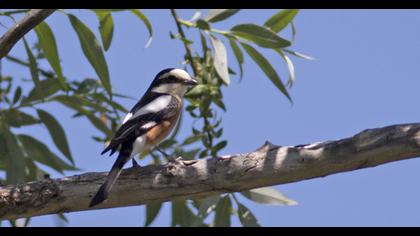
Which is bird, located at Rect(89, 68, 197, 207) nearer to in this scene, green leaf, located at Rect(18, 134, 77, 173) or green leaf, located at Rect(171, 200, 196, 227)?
green leaf, located at Rect(171, 200, 196, 227)

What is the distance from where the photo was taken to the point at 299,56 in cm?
471

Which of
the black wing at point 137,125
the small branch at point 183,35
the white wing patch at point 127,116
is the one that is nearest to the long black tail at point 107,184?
the black wing at point 137,125

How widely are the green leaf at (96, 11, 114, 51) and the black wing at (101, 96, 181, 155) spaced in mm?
468

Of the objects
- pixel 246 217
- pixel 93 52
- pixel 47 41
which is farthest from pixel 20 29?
pixel 246 217

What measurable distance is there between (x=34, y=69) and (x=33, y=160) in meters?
0.87

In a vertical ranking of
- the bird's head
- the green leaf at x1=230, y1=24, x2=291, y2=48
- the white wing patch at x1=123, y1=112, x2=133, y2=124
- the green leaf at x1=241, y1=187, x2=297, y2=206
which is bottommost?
the green leaf at x1=241, y1=187, x2=297, y2=206

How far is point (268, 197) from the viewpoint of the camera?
462 cm

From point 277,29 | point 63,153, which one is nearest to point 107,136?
point 63,153

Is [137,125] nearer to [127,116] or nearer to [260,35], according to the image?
[127,116]

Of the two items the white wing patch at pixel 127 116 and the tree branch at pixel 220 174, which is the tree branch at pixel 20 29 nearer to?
the tree branch at pixel 220 174

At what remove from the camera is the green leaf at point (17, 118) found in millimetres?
5255

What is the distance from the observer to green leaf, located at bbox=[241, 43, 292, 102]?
478 centimetres

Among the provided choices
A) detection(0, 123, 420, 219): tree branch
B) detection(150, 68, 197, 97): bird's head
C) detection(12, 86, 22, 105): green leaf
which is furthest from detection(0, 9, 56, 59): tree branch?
detection(150, 68, 197, 97): bird's head

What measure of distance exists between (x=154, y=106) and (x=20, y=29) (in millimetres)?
1420
